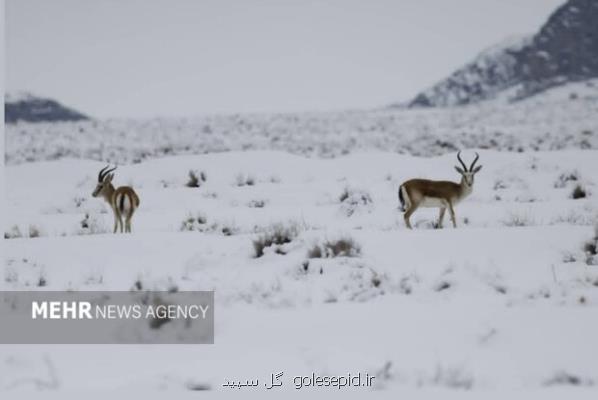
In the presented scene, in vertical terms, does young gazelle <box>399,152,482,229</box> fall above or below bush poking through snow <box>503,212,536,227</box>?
above

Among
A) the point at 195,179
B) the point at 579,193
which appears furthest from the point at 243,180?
the point at 579,193

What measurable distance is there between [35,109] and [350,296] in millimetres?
87425

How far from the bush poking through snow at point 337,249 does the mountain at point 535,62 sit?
78585mm

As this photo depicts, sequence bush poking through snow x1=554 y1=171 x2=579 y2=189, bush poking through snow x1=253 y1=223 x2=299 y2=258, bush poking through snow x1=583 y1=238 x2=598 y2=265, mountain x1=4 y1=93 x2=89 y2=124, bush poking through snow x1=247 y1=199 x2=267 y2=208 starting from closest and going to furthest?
bush poking through snow x1=583 y1=238 x2=598 y2=265 → bush poking through snow x1=253 y1=223 x2=299 y2=258 → bush poking through snow x1=247 y1=199 x2=267 y2=208 → bush poking through snow x1=554 y1=171 x2=579 y2=189 → mountain x1=4 y1=93 x2=89 y2=124

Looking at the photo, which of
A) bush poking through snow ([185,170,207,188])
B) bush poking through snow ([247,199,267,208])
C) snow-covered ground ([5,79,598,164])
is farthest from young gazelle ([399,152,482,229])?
snow-covered ground ([5,79,598,164])

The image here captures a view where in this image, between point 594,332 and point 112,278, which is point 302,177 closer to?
point 112,278

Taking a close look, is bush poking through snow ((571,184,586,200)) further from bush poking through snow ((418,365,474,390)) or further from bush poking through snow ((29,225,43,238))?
bush poking through snow ((29,225,43,238))

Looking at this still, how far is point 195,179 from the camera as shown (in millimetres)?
16562

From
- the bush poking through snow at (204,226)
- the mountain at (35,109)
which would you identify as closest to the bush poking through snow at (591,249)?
the bush poking through snow at (204,226)

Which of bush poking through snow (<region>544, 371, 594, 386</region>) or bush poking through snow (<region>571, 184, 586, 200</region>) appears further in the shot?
bush poking through snow (<region>571, 184, 586, 200</region>)

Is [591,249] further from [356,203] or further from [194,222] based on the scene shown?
[194,222]

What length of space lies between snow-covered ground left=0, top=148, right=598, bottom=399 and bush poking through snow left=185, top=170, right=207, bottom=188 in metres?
3.54

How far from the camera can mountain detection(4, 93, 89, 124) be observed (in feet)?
267

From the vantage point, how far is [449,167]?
17.8 meters
